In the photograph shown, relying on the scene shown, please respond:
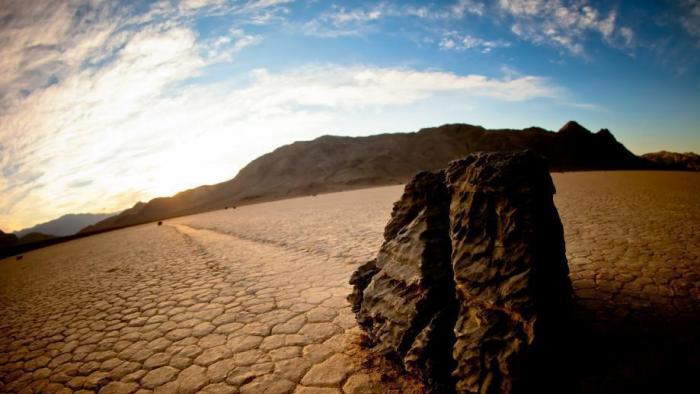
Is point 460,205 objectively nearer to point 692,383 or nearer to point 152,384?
point 692,383

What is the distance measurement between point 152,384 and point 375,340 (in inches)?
79.8

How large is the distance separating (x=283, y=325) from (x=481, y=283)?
2406mm

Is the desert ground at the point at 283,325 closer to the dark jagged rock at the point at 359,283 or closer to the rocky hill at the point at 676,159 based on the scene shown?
the dark jagged rock at the point at 359,283

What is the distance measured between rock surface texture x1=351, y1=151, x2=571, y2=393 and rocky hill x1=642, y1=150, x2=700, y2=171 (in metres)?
79.2

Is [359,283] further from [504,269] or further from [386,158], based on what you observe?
[386,158]

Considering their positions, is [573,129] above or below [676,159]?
above

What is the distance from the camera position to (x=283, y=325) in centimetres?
344

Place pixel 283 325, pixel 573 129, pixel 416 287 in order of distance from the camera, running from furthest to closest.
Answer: pixel 573 129, pixel 283 325, pixel 416 287

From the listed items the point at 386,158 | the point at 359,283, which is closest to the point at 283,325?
the point at 359,283

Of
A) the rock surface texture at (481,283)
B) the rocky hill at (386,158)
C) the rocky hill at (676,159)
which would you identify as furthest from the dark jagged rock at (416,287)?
the rocky hill at (676,159)

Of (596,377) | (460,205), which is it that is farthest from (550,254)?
(596,377)

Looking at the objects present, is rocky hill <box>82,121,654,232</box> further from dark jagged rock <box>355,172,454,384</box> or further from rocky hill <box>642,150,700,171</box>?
dark jagged rock <box>355,172,454,384</box>

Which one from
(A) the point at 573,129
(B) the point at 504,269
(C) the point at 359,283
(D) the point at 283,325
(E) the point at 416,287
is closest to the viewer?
(B) the point at 504,269

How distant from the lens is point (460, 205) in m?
2.23
